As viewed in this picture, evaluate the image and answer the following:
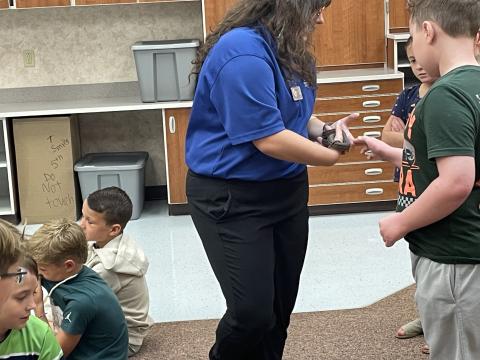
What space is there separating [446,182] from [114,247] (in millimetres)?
1497

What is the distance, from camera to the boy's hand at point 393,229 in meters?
1.89

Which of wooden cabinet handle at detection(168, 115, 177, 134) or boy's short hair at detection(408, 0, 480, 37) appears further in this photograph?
wooden cabinet handle at detection(168, 115, 177, 134)

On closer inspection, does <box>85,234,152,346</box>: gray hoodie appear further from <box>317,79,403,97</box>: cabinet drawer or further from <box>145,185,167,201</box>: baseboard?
<box>145,185,167,201</box>: baseboard

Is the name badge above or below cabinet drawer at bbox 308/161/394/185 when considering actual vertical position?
above

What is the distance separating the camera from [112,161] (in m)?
5.30

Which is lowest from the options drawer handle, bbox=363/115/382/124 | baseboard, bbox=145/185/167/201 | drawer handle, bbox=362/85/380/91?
baseboard, bbox=145/185/167/201

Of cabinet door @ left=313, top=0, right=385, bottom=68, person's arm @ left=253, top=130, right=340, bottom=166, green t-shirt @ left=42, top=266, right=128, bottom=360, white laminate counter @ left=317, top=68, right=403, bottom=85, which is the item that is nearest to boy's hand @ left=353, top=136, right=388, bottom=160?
person's arm @ left=253, top=130, right=340, bottom=166

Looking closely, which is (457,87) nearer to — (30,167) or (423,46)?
(423,46)

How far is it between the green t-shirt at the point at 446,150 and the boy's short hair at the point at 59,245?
101cm

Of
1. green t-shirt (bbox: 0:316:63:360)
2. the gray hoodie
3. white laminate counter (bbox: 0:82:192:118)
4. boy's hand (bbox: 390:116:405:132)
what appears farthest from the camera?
white laminate counter (bbox: 0:82:192:118)

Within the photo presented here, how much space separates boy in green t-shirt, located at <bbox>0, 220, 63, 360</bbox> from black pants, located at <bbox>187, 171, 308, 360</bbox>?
2.27ft

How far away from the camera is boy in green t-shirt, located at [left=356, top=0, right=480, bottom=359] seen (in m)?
1.77

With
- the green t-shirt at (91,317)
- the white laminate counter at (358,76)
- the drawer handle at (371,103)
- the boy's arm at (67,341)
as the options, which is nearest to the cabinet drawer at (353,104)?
the drawer handle at (371,103)

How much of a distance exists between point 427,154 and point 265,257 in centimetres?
67
